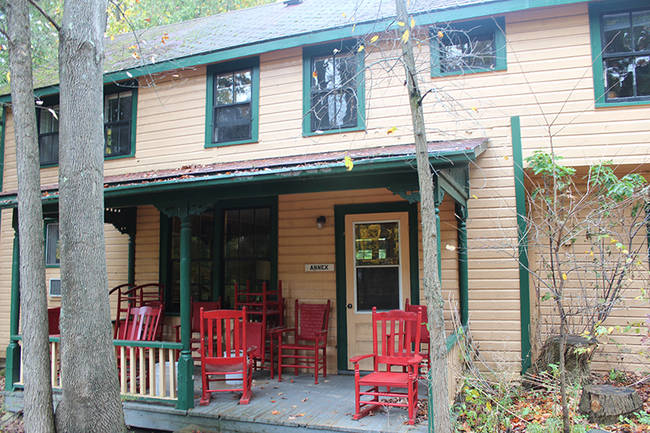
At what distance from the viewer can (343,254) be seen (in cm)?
767

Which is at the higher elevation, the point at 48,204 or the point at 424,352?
the point at 48,204

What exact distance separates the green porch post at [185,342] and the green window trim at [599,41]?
561cm

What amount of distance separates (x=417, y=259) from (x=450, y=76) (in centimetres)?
271

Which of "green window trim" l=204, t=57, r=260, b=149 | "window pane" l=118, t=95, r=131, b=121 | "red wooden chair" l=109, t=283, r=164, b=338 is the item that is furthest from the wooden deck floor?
"window pane" l=118, t=95, r=131, b=121

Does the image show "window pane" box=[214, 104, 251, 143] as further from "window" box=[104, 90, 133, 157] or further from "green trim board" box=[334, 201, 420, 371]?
"green trim board" box=[334, 201, 420, 371]

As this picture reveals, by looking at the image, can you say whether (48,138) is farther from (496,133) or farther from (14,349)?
(496,133)

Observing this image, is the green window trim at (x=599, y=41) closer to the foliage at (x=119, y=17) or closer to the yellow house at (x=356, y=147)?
the yellow house at (x=356, y=147)

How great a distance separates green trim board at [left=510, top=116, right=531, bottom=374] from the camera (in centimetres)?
656

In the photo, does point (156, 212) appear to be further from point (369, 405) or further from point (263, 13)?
point (369, 405)

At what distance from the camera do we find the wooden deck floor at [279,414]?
5008mm

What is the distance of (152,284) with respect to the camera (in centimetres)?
864

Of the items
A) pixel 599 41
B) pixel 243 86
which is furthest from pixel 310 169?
pixel 599 41

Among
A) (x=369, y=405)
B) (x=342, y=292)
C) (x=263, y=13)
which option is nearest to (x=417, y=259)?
(x=342, y=292)

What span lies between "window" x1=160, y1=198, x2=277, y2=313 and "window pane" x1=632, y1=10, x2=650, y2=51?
18.6 feet
